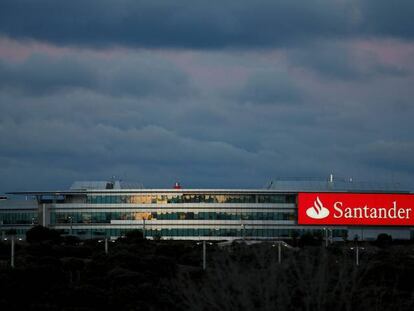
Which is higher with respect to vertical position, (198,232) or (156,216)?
(156,216)

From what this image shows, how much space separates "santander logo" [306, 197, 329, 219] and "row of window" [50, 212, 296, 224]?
3.04 m

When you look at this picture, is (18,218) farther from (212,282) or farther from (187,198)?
(212,282)

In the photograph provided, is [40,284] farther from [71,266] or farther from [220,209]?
[220,209]

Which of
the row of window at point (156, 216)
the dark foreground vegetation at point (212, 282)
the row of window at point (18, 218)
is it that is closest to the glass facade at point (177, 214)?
the row of window at point (156, 216)

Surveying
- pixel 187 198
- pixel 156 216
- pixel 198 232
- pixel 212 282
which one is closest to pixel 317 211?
pixel 198 232

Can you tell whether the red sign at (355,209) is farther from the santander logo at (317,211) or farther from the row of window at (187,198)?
the row of window at (187,198)

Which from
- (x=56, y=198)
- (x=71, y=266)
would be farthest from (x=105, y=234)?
(x=71, y=266)

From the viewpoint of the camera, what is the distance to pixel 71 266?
256 ft

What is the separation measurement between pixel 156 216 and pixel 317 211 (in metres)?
25.6

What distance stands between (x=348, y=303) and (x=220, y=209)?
11332cm

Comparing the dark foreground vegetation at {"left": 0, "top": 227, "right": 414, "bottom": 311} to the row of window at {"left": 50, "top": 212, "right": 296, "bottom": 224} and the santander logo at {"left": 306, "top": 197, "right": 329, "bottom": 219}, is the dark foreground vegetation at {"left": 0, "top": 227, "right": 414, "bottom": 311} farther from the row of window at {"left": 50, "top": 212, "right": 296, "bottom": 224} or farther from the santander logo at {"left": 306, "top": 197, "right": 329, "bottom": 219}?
the santander logo at {"left": 306, "top": 197, "right": 329, "bottom": 219}

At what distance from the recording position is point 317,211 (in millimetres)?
141125

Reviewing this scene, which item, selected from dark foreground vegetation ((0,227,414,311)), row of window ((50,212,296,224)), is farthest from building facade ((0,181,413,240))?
dark foreground vegetation ((0,227,414,311))

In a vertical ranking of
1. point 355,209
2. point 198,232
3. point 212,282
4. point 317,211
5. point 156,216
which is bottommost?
point 212,282
